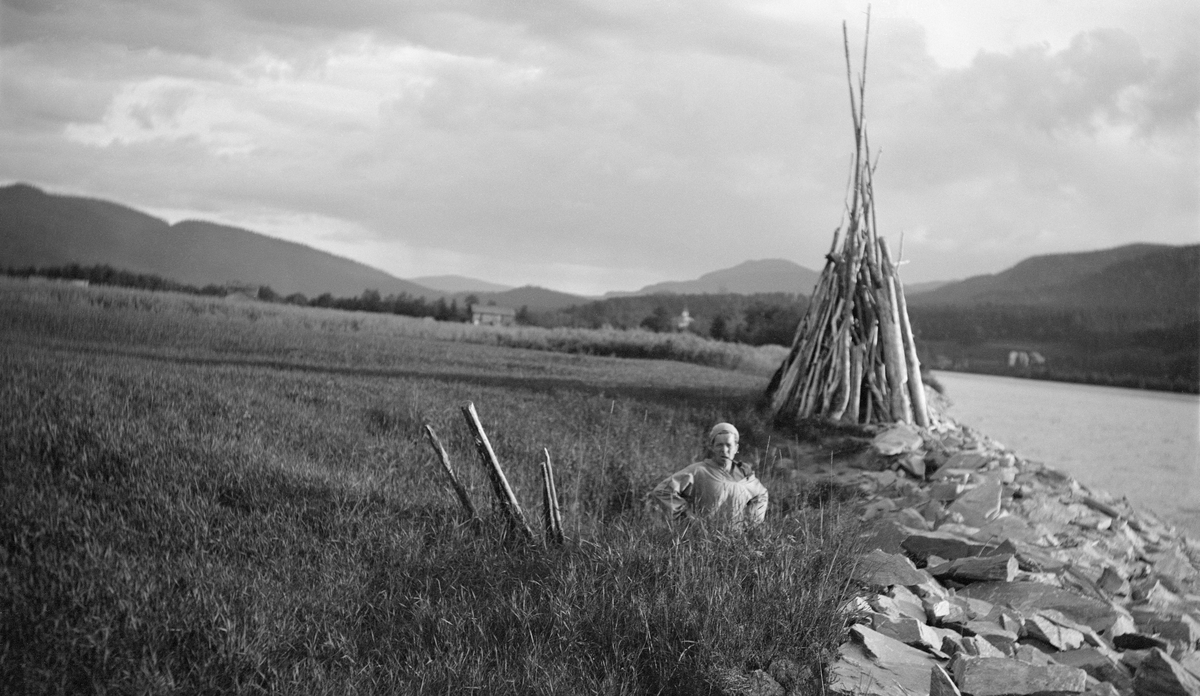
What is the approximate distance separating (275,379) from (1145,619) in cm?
745

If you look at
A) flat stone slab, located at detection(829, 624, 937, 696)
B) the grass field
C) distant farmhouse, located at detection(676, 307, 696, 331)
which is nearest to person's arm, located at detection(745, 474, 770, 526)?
the grass field

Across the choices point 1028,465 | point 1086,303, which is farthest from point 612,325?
point 1028,465

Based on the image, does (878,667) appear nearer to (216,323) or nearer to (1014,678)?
(1014,678)

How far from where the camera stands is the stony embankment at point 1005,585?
4082mm

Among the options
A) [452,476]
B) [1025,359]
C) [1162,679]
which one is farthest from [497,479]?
A: [1025,359]

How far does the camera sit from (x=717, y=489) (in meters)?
5.83

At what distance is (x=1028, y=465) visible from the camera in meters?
9.89

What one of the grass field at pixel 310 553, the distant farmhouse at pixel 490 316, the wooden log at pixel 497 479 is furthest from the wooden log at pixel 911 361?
the distant farmhouse at pixel 490 316

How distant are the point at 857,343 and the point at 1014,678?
7.83m

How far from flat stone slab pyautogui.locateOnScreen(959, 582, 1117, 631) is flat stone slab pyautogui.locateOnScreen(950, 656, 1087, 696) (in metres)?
1.37

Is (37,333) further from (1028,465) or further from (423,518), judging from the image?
(1028,465)

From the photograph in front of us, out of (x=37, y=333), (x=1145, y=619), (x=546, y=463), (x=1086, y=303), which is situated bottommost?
(x=1145, y=619)

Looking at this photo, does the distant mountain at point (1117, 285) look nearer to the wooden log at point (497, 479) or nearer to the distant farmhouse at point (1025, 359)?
the distant farmhouse at point (1025, 359)

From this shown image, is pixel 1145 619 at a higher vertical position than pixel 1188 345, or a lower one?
lower
